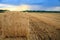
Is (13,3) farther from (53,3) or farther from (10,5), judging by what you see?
(53,3)

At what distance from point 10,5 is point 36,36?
42 centimetres

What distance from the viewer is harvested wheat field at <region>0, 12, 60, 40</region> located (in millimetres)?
1251

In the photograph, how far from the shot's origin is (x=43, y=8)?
128cm

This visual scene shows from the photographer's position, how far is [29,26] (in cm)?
126

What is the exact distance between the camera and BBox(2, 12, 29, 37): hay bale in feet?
4.10

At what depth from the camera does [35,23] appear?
1.28 meters

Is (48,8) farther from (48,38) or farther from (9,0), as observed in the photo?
(9,0)

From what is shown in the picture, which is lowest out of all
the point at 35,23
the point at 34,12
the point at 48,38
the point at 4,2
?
the point at 48,38

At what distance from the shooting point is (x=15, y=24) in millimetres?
1265

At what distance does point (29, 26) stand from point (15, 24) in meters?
0.15

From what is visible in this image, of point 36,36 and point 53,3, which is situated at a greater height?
point 53,3

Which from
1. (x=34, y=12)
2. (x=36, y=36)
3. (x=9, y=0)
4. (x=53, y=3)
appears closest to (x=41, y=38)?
(x=36, y=36)

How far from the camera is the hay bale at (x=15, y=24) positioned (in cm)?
125

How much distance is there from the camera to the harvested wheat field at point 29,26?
49.3 inches
